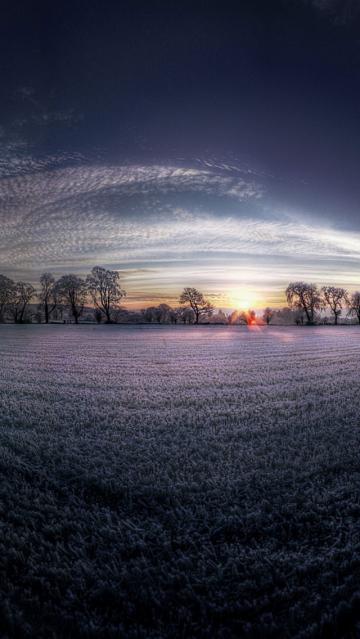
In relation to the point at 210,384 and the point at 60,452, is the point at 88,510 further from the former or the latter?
the point at 210,384

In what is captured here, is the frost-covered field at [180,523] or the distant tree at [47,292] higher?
the distant tree at [47,292]

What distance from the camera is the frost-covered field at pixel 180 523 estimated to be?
161cm

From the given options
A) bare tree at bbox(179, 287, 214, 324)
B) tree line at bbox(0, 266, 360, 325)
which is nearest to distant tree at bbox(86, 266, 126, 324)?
tree line at bbox(0, 266, 360, 325)

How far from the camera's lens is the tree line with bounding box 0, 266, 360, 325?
239ft

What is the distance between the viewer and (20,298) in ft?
248

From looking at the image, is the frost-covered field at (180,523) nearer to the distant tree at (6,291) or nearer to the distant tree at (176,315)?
the distant tree at (6,291)

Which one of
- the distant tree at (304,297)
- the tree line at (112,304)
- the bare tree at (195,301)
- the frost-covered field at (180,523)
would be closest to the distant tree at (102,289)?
the tree line at (112,304)

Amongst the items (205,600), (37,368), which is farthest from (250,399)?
(37,368)

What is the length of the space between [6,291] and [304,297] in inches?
3115

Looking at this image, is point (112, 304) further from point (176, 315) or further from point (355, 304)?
point (355, 304)

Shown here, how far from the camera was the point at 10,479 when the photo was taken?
3.08 metres

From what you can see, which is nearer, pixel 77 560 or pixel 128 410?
pixel 77 560

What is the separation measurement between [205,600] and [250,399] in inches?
183

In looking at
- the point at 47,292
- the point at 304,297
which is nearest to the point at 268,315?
the point at 304,297
